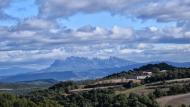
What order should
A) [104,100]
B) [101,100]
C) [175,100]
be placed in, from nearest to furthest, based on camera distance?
[175,100], [104,100], [101,100]

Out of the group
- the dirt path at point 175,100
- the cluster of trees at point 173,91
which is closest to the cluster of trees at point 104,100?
the dirt path at point 175,100

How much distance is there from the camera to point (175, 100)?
153 meters

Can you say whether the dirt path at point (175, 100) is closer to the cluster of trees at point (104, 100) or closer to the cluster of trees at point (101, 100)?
the cluster of trees at point (101, 100)

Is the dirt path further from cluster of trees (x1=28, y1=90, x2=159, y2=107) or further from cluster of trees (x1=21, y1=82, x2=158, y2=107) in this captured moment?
cluster of trees (x1=28, y1=90, x2=159, y2=107)

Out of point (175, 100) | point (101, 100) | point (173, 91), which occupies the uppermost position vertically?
point (173, 91)

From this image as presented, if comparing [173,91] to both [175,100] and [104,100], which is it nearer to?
[175,100]

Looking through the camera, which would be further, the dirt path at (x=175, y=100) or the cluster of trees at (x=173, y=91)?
the cluster of trees at (x=173, y=91)

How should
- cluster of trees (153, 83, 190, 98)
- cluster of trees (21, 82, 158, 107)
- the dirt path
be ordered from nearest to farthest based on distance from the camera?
the dirt path < cluster of trees (21, 82, 158, 107) < cluster of trees (153, 83, 190, 98)

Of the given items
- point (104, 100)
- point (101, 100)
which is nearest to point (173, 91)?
point (101, 100)

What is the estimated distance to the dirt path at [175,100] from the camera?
147 meters

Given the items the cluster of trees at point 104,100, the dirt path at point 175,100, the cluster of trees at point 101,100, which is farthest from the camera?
the cluster of trees at point 101,100

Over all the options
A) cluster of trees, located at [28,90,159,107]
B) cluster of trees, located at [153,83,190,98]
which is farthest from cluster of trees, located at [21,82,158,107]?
cluster of trees, located at [153,83,190,98]

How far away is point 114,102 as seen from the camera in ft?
506

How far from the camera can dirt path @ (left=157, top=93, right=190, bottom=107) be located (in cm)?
14662
